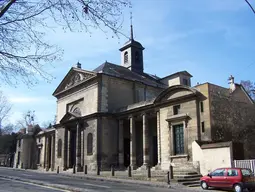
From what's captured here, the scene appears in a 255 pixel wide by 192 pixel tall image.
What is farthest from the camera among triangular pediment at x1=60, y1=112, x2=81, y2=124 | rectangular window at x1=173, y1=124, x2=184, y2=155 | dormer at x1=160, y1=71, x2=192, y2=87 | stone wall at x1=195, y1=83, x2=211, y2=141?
dormer at x1=160, y1=71, x2=192, y2=87

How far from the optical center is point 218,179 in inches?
644

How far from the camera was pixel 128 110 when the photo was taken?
29.4 meters

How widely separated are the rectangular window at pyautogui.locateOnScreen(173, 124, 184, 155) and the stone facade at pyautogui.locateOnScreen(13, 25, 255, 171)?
0.26 ft

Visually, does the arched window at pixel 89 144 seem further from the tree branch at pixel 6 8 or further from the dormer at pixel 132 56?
the tree branch at pixel 6 8

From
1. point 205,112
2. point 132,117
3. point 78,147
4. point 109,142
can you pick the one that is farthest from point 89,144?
point 205,112

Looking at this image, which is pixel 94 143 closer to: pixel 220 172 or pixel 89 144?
pixel 89 144

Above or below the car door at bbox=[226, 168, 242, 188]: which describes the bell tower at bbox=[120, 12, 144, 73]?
above

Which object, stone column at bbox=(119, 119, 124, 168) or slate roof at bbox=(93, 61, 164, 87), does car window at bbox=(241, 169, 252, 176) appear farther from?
slate roof at bbox=(93, 61, 164, 87)

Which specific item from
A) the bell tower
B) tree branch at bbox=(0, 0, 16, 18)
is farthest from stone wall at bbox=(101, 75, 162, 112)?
tree branch at bbox=(0, 0, 16, 18)

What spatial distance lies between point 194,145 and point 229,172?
18.2 ft

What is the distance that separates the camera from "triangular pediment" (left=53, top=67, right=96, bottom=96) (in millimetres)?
33688

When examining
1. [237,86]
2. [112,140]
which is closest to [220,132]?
[237,86]

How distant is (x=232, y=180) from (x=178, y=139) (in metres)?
8.49

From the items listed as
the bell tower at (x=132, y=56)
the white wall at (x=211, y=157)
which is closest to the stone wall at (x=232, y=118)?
the white wall at (x=211, y=157)
